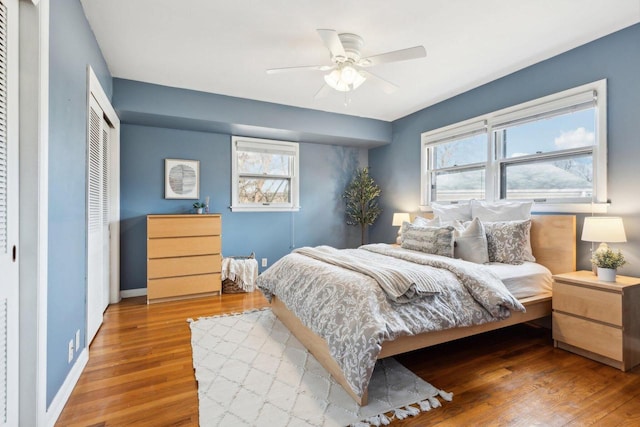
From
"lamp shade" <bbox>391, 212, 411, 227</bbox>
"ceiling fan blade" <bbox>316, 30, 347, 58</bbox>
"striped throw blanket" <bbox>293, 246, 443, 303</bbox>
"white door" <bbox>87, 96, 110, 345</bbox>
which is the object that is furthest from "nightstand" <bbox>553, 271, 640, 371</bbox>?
"white door" <bbox>87, 96, 110, 345</bbox>

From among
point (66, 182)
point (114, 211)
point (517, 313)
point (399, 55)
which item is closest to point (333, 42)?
point (399, 55)

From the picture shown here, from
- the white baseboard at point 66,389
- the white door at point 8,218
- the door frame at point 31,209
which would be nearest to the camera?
the white door at point 8,218

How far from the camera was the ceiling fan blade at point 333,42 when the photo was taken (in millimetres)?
2176

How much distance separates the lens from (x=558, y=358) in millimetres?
2373

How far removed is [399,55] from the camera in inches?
94.9

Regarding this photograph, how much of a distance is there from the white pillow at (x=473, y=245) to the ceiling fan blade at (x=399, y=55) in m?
1.63

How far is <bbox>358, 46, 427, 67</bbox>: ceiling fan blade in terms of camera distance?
231 centimetres

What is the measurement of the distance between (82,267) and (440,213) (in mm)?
3534

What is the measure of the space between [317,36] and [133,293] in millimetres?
3701

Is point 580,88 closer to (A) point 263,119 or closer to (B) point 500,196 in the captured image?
(B) point 500,196

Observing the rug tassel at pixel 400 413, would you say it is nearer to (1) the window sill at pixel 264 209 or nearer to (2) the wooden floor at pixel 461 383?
(2) the wooden floor at pixel 461 383

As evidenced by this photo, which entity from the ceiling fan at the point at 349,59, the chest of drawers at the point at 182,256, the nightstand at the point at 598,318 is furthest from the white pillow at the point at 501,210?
the chest of drawers at the point at 182,256

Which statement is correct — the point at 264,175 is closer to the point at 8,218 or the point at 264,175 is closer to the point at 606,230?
the point at 8,218

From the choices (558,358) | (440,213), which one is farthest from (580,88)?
(558,358)
